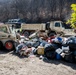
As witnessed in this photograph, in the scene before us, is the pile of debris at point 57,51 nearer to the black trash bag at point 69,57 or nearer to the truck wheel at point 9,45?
the black trash bag at point 69,57

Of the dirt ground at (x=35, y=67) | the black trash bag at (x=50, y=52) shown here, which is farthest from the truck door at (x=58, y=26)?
the dirt ground at (x=35, y=67)

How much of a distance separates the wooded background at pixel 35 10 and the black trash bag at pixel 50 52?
29033mm

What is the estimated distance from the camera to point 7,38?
1079cm

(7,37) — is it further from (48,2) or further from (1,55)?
(48,2)

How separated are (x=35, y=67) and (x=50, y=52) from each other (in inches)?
66.4

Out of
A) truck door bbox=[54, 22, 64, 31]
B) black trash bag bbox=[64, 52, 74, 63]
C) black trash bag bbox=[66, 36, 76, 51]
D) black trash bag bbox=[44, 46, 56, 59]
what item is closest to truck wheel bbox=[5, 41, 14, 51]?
black trash bag bbox=[44, 46, 56, 59]

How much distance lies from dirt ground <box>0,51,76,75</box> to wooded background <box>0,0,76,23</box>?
2977 centimetres

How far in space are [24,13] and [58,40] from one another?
3244 cm

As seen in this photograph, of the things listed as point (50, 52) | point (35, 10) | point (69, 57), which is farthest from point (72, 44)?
point (35, 10)

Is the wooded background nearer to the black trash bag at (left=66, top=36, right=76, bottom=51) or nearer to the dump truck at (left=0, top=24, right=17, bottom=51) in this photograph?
the dump truck at (left=0, top=24, right=17, bottom=51)

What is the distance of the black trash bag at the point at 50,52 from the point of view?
28.4 feet

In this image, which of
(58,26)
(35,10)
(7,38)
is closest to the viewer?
(7,38)

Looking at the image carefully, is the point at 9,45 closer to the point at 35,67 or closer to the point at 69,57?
the point at 35,67

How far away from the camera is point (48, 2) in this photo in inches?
1676
